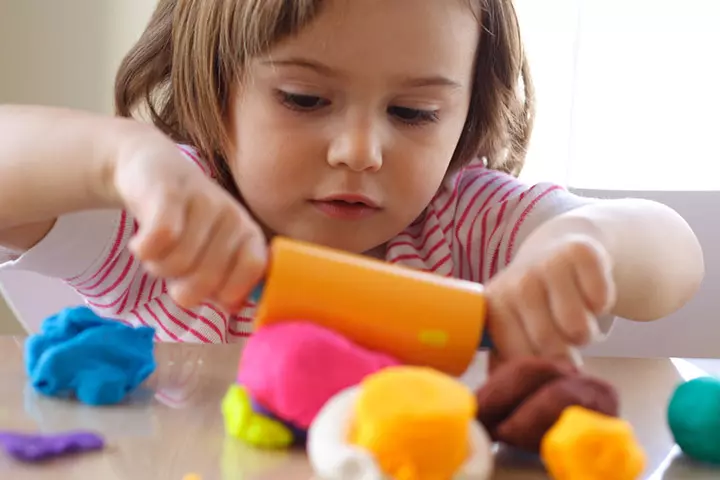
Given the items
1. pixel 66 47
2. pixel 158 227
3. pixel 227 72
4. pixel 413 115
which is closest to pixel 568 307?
pixel 158 227

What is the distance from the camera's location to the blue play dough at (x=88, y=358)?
0.42 metres

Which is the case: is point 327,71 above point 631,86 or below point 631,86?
above

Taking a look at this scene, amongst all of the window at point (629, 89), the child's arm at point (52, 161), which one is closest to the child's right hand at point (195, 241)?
the child's arm at point (52, 161)

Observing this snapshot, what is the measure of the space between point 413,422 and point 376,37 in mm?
422

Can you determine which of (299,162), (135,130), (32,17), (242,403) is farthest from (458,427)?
(32,17)

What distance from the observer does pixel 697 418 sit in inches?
14.8

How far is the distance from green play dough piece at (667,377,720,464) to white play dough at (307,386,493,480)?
10 cm

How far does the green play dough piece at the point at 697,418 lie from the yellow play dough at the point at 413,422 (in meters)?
0.13

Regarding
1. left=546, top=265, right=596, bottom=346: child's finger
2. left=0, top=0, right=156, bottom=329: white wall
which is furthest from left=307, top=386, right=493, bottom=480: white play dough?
left=0, top=0, right=156, bottom=329: white wall

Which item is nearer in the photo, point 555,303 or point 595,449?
point 595,449

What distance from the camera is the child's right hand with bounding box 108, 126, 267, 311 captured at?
0.39m

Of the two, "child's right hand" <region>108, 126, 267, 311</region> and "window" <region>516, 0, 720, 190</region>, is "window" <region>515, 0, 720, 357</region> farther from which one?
"child's right hand" <region>108, 126, 267, 311</region>

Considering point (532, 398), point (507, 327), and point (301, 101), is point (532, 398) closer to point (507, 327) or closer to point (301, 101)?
point (507, 327)

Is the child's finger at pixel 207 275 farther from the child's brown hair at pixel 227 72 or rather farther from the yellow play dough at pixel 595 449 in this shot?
the child's brown hair at pixel 227 72
